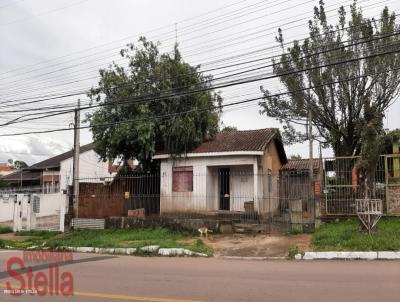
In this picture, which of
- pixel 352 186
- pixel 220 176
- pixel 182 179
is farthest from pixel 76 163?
pixel 352 186

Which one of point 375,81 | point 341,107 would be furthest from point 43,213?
point 375,81

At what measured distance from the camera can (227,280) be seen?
8.50m

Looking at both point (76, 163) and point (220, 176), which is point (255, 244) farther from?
point (76, 163)

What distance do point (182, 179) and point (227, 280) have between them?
1264cm

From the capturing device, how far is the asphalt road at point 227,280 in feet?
22.7

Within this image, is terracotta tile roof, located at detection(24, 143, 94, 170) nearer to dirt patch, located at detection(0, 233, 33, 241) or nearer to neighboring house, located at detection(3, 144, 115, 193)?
neighboring house, located at detection(3, 144, 115, 193)

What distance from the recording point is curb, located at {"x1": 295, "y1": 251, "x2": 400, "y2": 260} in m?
11.2

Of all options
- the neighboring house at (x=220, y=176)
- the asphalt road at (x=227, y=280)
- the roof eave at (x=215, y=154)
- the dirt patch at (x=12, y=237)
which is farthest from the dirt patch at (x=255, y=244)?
the dirt patch at (x=12, y=237)

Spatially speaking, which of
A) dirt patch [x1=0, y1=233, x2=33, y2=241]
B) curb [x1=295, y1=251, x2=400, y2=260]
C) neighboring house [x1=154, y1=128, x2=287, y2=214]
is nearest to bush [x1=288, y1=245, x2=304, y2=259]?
curb [x1=295, y1=251, x2=400, y2=260]

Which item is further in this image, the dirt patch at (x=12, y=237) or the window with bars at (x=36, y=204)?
the window with bars at (x=36, y=204)

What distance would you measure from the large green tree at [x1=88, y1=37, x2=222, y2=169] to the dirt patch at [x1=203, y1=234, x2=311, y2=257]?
6492 mm

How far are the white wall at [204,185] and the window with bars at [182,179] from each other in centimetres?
19

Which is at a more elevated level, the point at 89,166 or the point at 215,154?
the point at 89,166

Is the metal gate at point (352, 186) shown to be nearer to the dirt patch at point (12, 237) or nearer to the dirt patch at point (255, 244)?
the dirt patch at point (255, 244)
